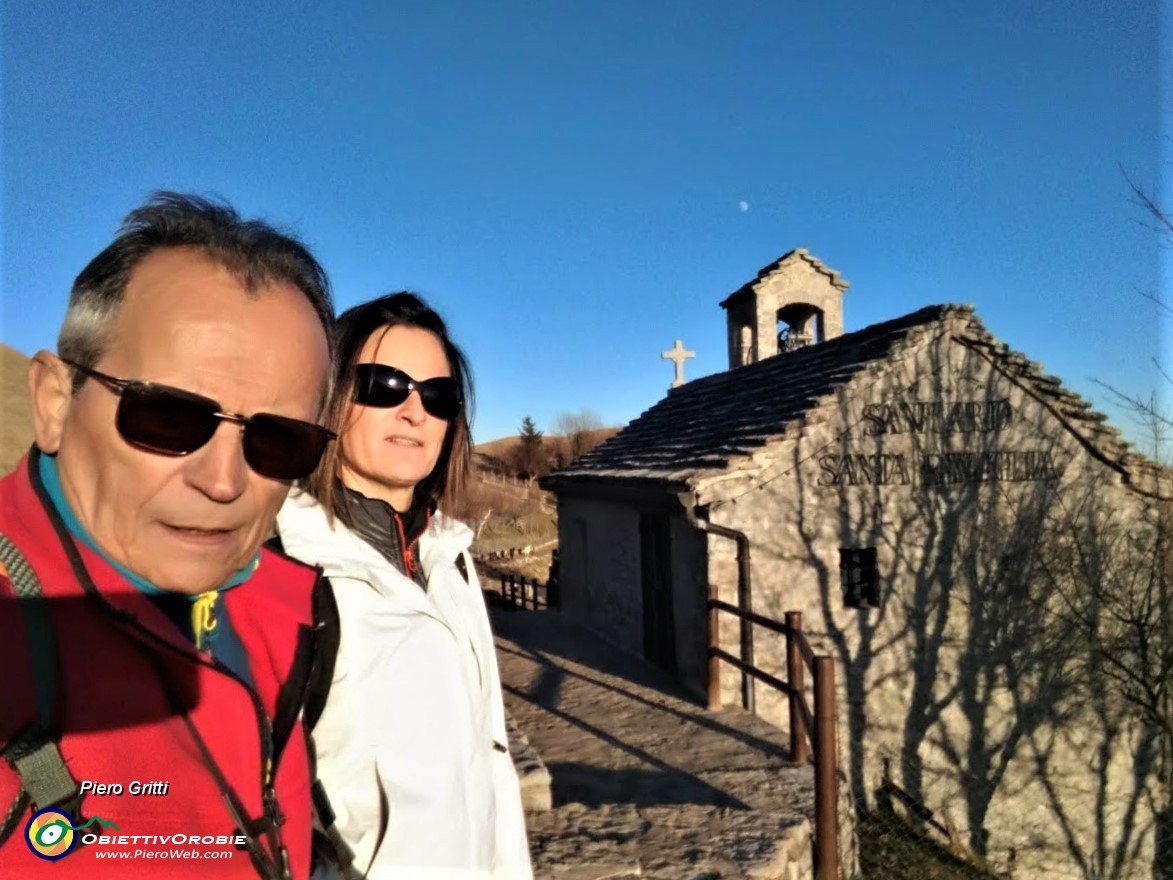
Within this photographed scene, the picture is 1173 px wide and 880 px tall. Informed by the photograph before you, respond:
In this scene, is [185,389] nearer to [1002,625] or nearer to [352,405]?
[352,405]

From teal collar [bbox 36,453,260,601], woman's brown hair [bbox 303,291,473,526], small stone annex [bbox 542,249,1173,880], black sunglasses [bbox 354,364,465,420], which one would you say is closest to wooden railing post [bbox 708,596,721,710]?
small stone annex [bbox 542,249,1173,880]

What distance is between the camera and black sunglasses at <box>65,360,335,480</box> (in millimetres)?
1021

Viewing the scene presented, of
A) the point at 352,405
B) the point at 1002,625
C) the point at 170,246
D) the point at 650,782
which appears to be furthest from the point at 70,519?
the point at 1002,625

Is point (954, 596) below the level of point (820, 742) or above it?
above

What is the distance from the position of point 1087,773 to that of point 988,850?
145 centimetres

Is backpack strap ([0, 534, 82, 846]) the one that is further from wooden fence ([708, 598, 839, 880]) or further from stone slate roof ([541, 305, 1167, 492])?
stone slate roof ([541, 305, 1167, 492])

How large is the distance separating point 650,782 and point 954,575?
4.69 meters

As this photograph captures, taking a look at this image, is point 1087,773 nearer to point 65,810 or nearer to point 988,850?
point 988,850

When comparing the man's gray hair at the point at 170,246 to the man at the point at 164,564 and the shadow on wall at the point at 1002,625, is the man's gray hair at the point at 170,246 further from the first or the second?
the shadow on wall at the point at 1002,625

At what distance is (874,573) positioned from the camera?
7918mm

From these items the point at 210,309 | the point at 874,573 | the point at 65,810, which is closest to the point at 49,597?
the point at 65,810

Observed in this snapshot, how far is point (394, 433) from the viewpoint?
5.96 ft

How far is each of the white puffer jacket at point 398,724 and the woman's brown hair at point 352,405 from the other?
10cm

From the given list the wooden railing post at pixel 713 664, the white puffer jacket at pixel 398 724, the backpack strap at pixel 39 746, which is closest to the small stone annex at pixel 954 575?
the wooden railing post at pixel 713 664
